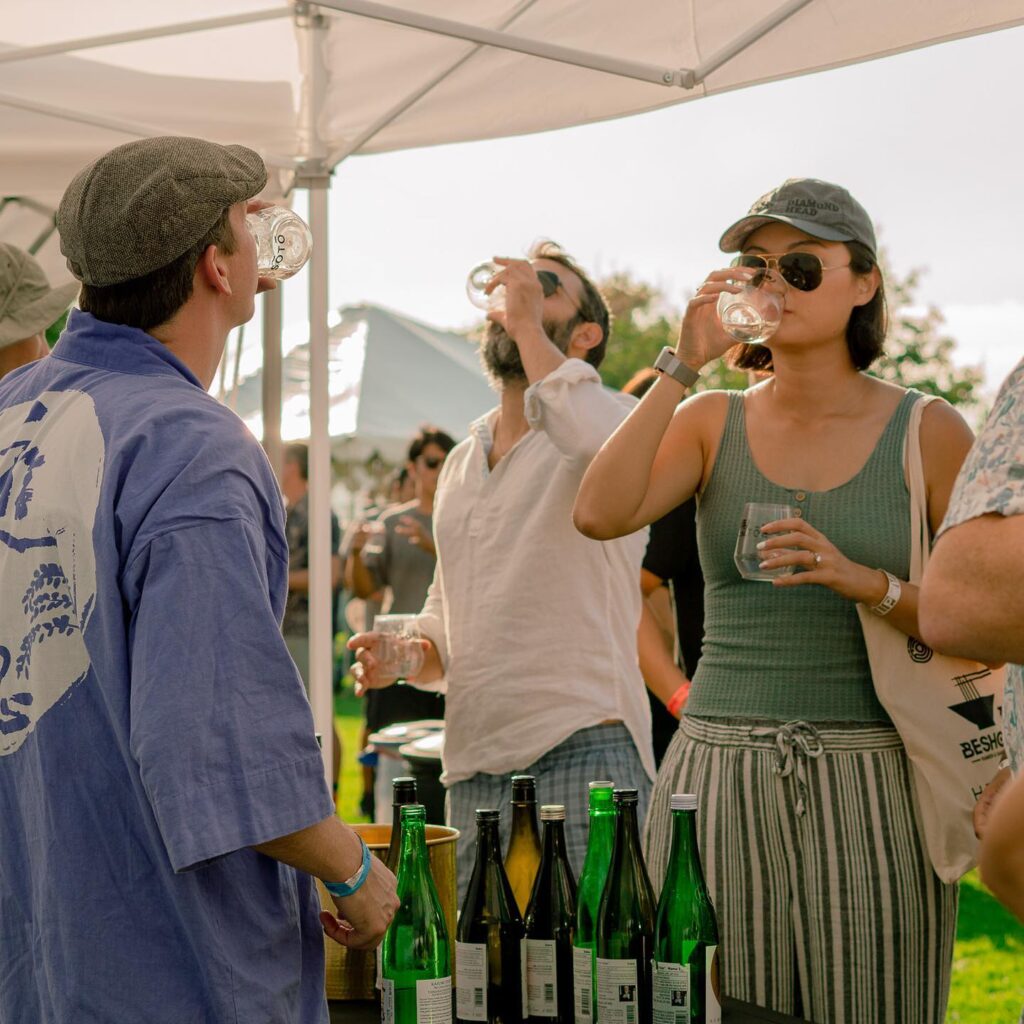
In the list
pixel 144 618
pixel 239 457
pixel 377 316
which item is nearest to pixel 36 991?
pixel 144 618

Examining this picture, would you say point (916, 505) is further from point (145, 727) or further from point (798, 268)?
point (145, 727)

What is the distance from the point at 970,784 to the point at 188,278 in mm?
1408

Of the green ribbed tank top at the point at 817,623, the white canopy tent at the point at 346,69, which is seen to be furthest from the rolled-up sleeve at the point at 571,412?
the white canopy tent at the point at 346,69

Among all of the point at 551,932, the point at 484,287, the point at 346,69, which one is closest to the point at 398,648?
the point at 484,287

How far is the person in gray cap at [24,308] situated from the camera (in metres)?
2.81

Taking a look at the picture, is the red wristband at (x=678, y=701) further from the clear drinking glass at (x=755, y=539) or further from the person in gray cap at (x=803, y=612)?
the clear drinking glass at (x=755, y=539)

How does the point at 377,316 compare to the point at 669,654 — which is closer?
the point at 669,654

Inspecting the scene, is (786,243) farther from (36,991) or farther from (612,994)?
(36,991)

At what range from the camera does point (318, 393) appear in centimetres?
374

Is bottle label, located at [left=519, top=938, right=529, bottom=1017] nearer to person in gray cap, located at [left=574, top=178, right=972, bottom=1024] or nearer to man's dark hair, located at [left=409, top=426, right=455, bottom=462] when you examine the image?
person in gray cap, located at [left=574, top=178, right=972, bottom=1024]

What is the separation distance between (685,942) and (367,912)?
432mm

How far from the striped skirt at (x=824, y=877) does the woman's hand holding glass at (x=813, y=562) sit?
0.80 ft

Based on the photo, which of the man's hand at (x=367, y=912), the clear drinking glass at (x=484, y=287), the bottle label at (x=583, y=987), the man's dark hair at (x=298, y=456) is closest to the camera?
the man's hand at (x=367, y=912)

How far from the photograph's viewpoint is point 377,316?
1321 centimetres
